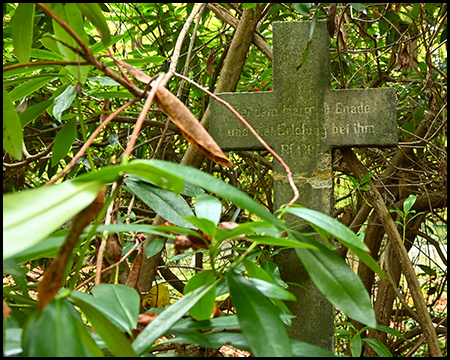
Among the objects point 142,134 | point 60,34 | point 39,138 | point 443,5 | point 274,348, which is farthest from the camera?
point 142,134

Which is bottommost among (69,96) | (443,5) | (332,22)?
(69,96)

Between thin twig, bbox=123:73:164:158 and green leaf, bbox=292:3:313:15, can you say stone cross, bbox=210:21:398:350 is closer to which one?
green leaf, bbox=292:3:313:15

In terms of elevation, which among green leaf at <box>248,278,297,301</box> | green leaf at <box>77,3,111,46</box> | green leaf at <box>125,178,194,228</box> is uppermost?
green leaf at <box>77,3,111,46</box>

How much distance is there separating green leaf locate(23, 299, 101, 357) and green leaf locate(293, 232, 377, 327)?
35 cm

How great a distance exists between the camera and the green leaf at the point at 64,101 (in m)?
1.22

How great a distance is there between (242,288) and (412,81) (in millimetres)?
2046

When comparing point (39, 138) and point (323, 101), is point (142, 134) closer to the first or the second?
point (39, 138)

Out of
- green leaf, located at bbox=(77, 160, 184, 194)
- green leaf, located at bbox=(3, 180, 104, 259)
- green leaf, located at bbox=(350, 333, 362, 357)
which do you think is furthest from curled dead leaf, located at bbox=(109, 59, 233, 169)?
green leaf, located at bbox=(350, 333, 362, 357)

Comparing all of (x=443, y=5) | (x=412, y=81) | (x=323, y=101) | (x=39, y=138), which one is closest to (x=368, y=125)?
(x=323, y=101)

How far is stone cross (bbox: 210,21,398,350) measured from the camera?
1.48 m

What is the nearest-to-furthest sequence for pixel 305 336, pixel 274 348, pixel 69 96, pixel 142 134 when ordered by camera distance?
pixel 274 348
pixel 69 96
pixel 305 336
pixel 142 134

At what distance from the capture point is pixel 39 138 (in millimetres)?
2236

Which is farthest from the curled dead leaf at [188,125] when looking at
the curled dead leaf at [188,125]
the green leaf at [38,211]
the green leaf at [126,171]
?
the green leaf at [38,211]

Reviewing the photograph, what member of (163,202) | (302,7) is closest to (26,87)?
(163,202)
